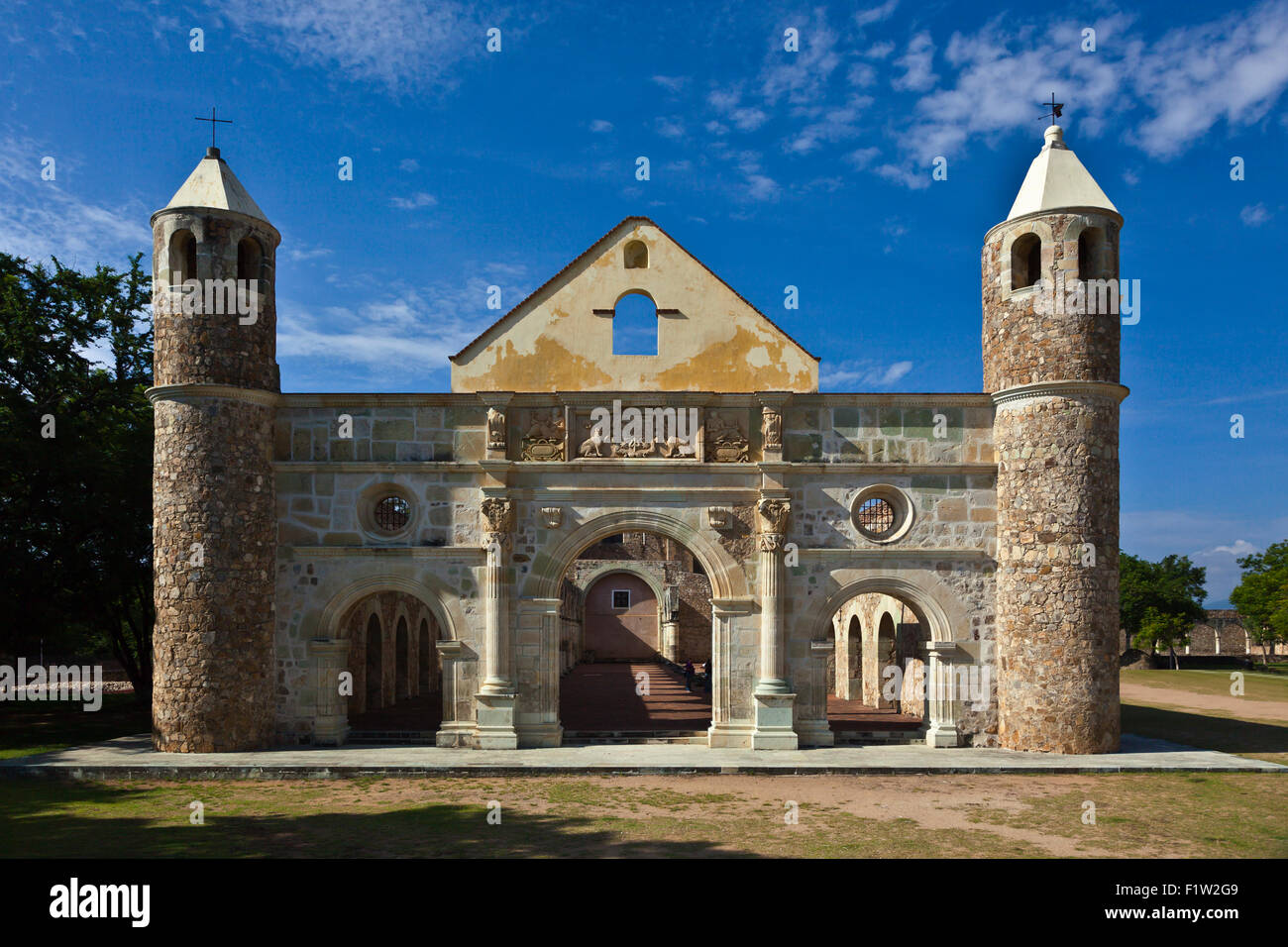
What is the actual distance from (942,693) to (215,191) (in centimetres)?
1678

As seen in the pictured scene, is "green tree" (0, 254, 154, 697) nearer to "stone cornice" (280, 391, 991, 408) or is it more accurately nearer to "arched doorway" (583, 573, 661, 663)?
"stone cornice" (280, 391, 991, 408)

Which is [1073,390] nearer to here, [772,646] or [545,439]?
[772,646]

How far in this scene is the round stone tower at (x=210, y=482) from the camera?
1642cm

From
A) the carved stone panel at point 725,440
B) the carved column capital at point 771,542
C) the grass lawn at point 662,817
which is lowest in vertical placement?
the grass lawn at point 662,817

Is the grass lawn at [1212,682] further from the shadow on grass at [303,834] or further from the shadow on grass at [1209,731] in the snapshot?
the shadow on grass at [303,834]

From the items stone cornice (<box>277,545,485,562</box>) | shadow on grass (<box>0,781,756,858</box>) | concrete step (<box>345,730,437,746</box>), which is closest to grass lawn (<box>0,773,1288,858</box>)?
shadow on grass (<box>0,781,756,858</box>)

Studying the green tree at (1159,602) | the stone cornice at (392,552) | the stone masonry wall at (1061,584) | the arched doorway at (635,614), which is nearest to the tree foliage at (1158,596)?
the green tree at (1159,602)

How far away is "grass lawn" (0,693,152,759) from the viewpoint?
1862cm

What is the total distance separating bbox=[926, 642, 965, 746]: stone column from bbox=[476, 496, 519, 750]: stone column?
7913mm

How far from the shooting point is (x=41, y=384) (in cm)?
2117

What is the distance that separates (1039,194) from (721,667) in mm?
10903

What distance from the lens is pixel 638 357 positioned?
1823cm

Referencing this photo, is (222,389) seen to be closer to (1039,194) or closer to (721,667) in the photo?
(721,667)

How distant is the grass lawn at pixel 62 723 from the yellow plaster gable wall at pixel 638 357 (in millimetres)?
10905
